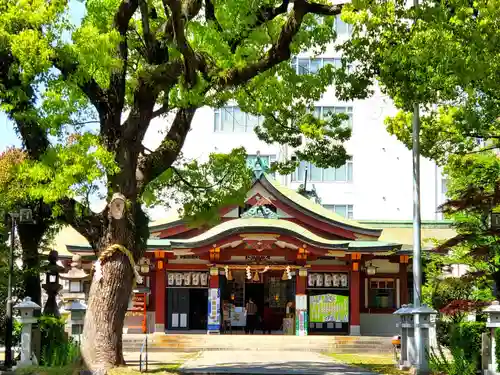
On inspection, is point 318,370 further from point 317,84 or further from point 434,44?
point 434,44

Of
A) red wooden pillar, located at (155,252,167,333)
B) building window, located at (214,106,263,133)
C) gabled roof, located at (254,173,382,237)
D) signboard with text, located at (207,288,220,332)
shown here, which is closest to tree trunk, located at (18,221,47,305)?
red wooden pillar, located at (155,252,167,333)

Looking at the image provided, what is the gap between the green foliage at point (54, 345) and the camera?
1853 centimetres

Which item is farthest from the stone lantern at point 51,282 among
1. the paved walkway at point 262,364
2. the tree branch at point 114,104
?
the tree branch at point 114,104

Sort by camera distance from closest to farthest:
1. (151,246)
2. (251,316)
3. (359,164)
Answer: (151,246) < (251,316) < (359,164)

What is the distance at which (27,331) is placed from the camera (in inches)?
719

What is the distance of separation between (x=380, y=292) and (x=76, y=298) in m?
14.1

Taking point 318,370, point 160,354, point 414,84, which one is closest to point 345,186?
point 160,354

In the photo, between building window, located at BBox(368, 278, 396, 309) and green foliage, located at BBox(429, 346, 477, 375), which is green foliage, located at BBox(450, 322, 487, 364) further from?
building window, located at BBox(368, 278, 396, 309)

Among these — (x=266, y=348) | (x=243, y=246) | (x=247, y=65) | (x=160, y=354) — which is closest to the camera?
(x=247, y=65)

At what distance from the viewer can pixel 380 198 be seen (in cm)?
5156

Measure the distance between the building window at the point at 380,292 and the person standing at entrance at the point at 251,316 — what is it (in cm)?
536

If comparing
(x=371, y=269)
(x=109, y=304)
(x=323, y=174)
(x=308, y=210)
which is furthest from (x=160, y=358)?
(x=323, y=174)

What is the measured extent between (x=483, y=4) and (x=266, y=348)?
1865 centimetres

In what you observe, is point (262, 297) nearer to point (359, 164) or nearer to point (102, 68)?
point (359, 164)
